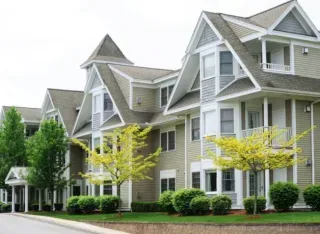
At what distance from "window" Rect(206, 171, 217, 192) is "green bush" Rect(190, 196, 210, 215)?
2.28 m

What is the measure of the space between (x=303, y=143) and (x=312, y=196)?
11.7ft

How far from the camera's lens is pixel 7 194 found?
6338 centimetres

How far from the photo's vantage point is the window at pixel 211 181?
112 ft

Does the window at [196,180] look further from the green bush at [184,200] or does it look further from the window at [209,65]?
the window at [209,65]

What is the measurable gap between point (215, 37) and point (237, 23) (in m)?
1.37

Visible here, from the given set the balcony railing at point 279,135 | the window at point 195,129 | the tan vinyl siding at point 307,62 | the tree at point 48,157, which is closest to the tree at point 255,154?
the balcony railing at point 279,135

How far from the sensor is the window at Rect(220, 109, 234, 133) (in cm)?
3328

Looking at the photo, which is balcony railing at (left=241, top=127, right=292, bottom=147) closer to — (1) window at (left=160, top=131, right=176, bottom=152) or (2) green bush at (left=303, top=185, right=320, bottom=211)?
(2) green bush at (left=303, top=185, right=320, bottom=211)

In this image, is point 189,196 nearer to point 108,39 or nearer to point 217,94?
point 217,94

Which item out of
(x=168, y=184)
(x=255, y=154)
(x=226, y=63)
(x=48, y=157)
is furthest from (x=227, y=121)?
(x=48, y=157)

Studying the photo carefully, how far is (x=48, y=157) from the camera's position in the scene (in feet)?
162

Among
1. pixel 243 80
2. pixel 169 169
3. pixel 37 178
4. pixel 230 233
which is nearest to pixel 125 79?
pixel 169 169

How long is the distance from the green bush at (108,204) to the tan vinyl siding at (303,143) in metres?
14.1

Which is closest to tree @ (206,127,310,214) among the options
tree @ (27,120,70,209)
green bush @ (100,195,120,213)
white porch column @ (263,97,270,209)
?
white porch column @ (263,97,270,209)
